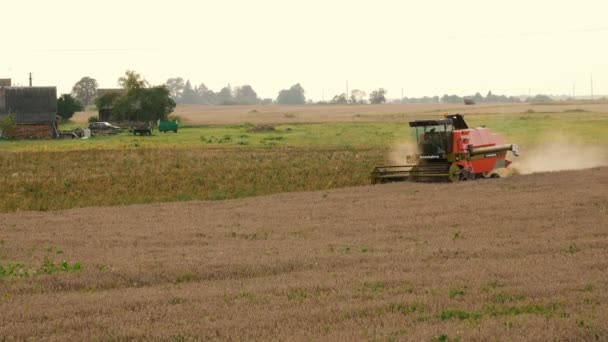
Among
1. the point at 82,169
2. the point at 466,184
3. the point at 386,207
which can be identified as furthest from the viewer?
the point at 82,169

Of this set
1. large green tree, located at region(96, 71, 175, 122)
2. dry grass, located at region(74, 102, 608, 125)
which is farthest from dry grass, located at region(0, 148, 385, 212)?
dry grass, located at region(74, 102, 608, 125)

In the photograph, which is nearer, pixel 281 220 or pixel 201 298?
pixel 201 298

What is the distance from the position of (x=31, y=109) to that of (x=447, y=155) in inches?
2218

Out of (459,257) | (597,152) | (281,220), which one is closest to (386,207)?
(281,220)

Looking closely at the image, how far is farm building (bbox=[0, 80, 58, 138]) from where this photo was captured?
255 feet

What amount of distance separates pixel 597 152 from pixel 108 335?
3803cm

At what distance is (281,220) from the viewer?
21484 millimetres

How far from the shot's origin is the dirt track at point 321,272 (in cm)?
1053

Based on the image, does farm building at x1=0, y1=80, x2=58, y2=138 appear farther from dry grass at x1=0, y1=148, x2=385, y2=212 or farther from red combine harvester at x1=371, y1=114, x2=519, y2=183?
red combine harvester at x1=371, y1=114, x2=519, y2=183

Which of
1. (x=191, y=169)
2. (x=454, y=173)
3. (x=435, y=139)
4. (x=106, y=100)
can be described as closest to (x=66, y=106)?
(x=106, y=100)

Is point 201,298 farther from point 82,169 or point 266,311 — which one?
point 82,169

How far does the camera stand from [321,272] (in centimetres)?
1405

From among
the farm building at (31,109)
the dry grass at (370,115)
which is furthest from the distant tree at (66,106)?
the farm building at (31,109)

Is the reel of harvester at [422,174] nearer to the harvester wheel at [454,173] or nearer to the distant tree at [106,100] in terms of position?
the harvester wheel at [454,173]
